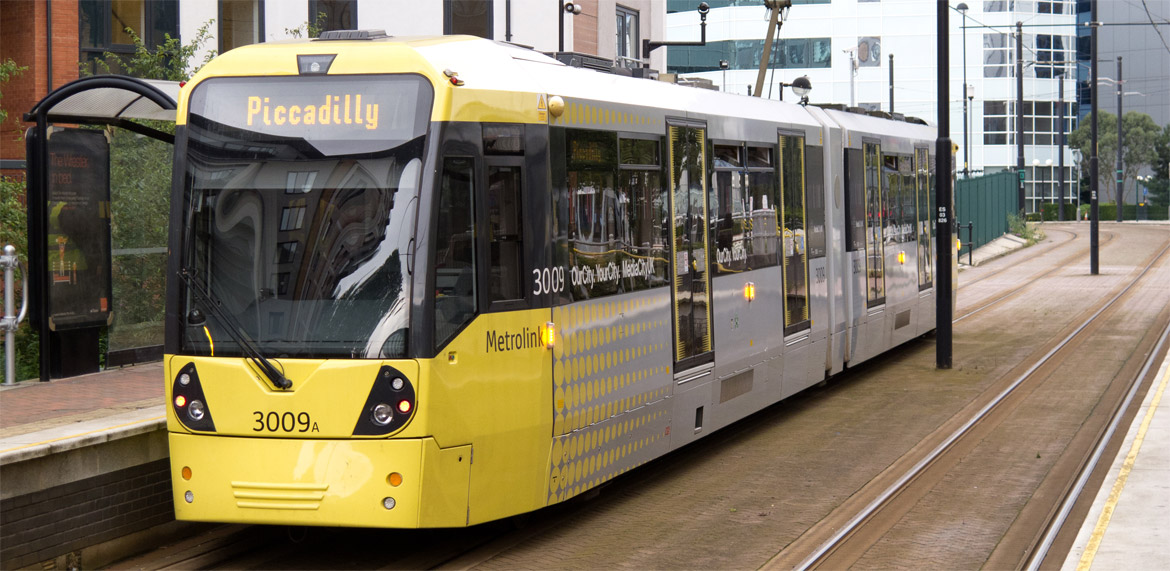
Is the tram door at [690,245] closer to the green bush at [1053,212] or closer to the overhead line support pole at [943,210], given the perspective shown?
the overhead line support pole at [943,210]

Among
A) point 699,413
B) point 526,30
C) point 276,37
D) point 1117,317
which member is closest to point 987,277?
point 1117,317

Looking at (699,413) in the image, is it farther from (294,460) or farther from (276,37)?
(276,37)

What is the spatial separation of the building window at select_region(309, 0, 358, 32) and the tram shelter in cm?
1516

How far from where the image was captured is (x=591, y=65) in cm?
1047

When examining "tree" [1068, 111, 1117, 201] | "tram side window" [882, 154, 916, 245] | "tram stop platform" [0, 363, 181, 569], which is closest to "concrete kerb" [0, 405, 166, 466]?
"tram stop platform" [0, 363, 181, 569]

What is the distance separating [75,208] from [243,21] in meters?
15.0

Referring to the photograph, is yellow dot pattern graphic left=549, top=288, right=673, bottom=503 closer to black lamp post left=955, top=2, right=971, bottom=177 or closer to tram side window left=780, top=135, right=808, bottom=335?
tram side window left=780, top=135, right=808, bottom=335

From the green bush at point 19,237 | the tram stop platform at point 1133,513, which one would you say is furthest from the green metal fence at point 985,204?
the tram stop platform at point 1133,513

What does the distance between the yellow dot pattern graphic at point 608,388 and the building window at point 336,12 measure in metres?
19.8

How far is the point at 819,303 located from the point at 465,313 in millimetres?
7762

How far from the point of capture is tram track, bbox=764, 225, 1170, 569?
866 centimetres

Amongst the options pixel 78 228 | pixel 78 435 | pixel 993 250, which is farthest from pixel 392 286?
pixel 993 250

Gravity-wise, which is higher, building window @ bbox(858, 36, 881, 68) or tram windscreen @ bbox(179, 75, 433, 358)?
building window @ bbox(858, 36, 881, 68)

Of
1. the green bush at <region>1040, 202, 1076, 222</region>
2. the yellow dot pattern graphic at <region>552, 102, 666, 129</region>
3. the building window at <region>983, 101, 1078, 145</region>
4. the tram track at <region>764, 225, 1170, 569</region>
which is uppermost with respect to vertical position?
the building window at <region>983, 101, 1078, 145</region>
